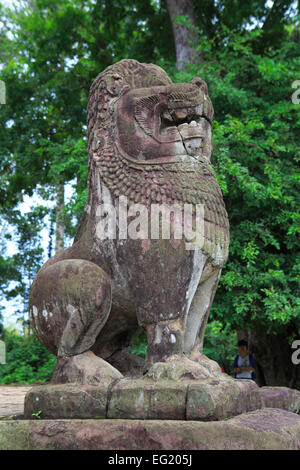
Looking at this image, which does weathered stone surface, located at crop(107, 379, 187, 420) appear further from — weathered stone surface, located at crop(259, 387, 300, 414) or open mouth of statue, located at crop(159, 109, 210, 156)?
open mouth of statue, located at crop(159, 109, 210, 156)

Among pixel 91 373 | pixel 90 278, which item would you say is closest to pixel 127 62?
pixel 90 278

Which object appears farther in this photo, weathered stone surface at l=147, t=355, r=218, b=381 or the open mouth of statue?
the open mouth of statue

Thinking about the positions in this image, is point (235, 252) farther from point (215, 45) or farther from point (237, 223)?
point (215, 45)

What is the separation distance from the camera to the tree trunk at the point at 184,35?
25.9ft

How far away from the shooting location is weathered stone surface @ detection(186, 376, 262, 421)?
2.24 metres

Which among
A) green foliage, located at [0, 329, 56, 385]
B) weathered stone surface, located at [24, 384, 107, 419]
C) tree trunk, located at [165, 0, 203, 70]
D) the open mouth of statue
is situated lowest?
green foliage, located at [0, 329, 56, 385]

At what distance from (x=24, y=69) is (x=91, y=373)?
8.07 m

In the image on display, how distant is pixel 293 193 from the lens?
6.14 meters

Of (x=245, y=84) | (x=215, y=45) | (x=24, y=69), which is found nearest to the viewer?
(x=245, y=84)

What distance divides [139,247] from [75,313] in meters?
0.50

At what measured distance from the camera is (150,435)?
2.16m

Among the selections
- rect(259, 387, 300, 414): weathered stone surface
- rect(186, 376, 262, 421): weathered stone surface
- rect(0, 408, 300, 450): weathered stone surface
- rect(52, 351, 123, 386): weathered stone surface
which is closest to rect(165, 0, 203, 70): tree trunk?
rect(259, 387, 300, 414): weathered stone surface

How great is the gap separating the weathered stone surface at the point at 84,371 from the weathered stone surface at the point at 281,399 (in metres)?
1.12

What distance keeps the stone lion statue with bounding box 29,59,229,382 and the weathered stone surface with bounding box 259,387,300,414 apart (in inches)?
25.5
